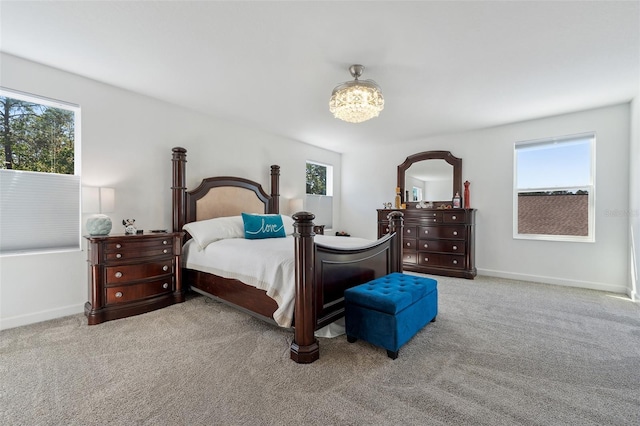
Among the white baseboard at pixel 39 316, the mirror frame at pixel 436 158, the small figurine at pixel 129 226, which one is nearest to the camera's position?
the white baseboard at pixel 39 316

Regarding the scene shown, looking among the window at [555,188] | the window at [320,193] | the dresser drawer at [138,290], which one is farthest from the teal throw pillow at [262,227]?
the window at [555,188]

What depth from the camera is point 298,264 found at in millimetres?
2041

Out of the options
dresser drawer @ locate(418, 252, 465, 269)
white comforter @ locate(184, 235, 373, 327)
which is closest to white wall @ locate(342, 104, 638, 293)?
dresser drawer @ locate(418, 252, 465, 269)

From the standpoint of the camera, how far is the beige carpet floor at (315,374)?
147cm

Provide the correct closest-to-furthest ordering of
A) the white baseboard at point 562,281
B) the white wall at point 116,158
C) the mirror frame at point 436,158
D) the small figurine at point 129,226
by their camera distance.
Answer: the white wall at point 116,158, the small figurine at point 129,226, the white baseboard at point 562,281, the mirror frame at point 436,158

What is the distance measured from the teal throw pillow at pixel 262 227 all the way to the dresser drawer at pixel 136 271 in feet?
3.10

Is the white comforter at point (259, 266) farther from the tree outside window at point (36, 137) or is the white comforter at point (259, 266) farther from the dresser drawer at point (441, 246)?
the dresser drawer at point (441, 246)

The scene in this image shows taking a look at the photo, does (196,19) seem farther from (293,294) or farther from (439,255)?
(439,255)

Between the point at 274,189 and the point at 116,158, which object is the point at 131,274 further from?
the point at 274,189

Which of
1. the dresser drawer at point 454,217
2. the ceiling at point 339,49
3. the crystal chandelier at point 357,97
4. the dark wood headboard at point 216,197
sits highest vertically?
the ceiling at point 339,49

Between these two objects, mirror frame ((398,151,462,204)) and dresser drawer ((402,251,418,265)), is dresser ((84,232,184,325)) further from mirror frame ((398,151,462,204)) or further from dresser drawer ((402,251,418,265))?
mirror frame ((398,151,462,204))

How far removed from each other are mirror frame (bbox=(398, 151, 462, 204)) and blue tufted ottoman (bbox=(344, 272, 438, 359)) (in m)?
3.23

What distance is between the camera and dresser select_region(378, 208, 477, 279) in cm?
454

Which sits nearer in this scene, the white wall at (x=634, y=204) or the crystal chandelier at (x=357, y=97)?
the crystal chandelier at (x=357, y=97)
